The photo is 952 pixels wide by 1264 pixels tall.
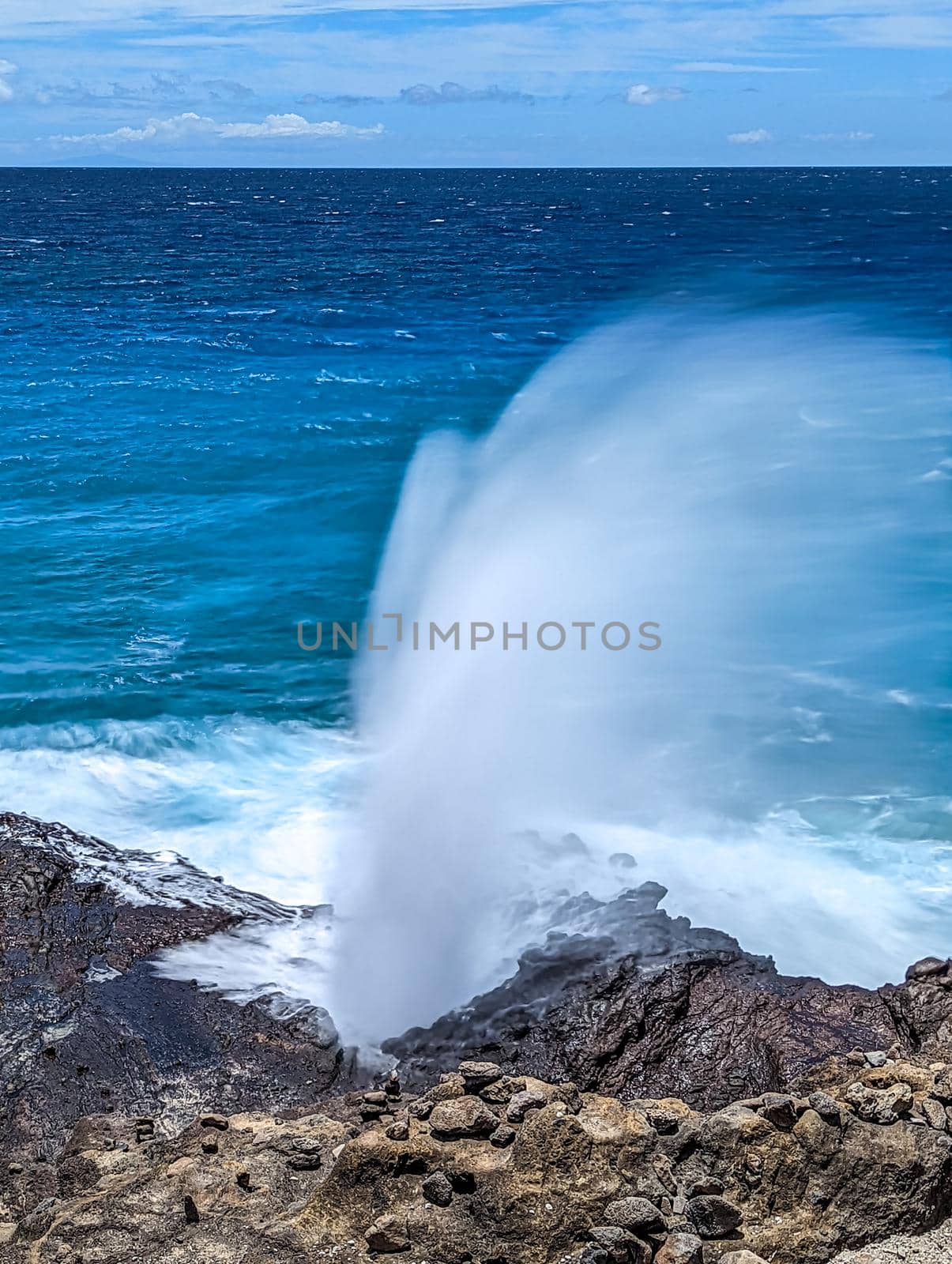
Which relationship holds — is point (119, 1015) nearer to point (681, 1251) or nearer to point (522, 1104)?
point (522, 1104)

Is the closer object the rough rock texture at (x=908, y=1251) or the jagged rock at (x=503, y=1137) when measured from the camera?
the rough rock texture at (x=908, y=1251)

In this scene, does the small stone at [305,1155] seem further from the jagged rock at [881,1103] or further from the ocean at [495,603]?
the jagged rock at [881,1103]

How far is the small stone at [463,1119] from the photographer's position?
21.7 feet

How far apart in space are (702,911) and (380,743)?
507cm

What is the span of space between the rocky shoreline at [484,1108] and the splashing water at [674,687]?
1.01m

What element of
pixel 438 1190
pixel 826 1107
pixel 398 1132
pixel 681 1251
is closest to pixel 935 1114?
pixel 826 1107

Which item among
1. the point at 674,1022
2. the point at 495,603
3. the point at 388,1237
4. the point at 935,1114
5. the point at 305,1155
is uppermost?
the point at 495,603

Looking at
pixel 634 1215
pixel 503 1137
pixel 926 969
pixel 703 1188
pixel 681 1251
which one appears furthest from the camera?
pixel 926 969

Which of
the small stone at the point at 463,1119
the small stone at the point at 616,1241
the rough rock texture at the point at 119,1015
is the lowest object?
the rough rock texture at the point at 119,1015

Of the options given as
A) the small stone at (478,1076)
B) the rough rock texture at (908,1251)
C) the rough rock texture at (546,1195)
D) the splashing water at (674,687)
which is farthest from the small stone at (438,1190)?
the splashing water at (674,687)

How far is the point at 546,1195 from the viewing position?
20.4 feet

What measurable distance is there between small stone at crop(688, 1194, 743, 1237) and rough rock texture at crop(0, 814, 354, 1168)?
320cm

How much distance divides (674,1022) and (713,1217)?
8.94 ft

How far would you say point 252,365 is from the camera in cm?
3803
